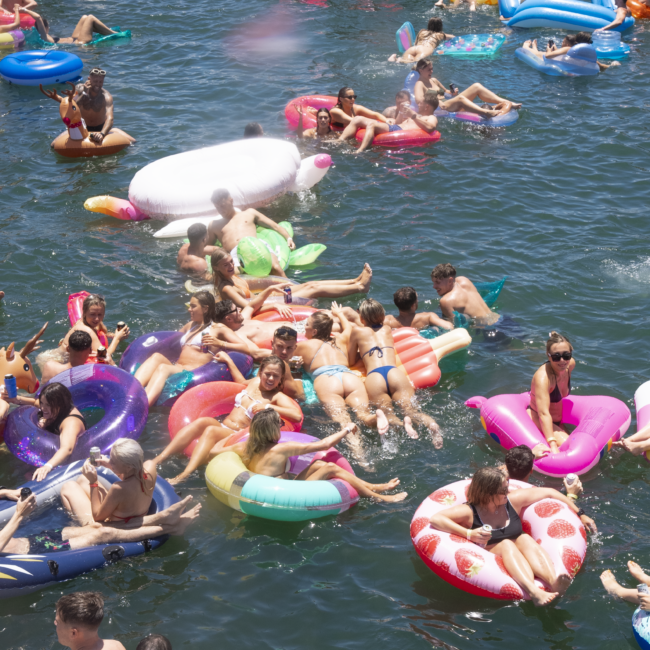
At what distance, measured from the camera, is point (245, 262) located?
10.1 meters

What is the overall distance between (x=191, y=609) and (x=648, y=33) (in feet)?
60.0

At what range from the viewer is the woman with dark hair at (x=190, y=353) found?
8.02m

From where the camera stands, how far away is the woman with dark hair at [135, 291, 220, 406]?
8.02 metres

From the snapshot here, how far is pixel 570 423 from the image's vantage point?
7465mm

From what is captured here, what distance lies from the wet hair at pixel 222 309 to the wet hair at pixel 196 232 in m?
2.15

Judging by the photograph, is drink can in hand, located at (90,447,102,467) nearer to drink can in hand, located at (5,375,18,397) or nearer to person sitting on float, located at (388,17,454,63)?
drink can in hand, located at (5,375,18,397)

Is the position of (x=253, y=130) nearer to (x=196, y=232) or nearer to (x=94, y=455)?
(x=196, y=232)

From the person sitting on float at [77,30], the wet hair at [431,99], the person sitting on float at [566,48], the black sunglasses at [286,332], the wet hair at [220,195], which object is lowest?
the black sunglasses at [286,332]

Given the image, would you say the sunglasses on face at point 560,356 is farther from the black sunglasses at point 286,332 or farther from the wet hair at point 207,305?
the wet hair at point 207,305

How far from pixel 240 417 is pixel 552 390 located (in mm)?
3120

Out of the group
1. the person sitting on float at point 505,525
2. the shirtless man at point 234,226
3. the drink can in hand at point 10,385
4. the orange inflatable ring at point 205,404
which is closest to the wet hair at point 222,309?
the orange inflatable ring at point 205,404

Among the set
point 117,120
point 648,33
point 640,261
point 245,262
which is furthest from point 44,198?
point 648,33

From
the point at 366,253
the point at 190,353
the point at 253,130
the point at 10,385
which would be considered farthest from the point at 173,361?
the point at 253,130

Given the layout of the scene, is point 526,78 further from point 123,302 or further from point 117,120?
point 123,302
